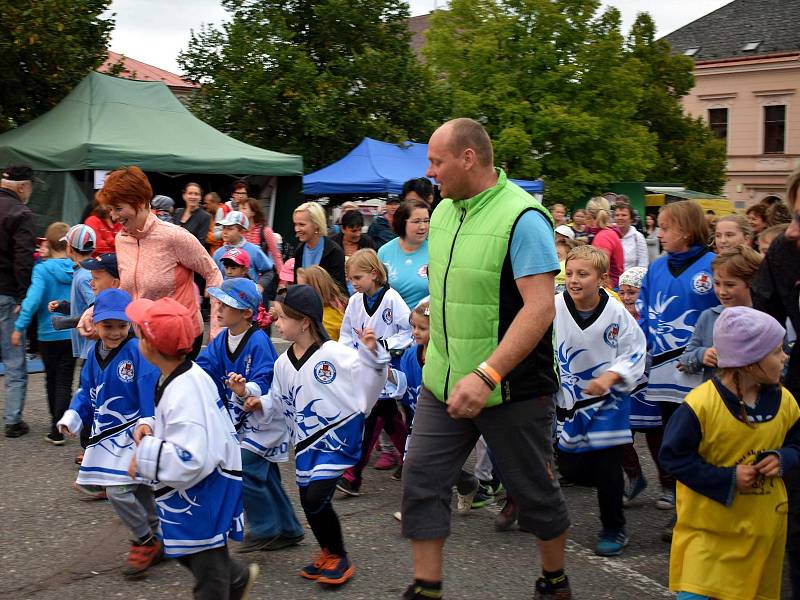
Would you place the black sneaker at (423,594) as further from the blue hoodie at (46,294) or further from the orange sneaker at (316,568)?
the blue hoodie at (46,294)

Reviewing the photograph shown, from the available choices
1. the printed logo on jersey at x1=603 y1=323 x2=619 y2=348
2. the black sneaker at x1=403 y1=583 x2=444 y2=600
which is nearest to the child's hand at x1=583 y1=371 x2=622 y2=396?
the printed logo on jersey at x1=603 y1=323 x2=619 y2=348

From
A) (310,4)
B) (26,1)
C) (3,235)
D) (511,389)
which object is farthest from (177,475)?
(310,4)

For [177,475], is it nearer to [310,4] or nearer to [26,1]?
[26,1]

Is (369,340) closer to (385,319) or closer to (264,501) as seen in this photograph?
(264,501)

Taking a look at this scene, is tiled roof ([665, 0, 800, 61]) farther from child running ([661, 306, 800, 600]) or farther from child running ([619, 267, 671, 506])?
child running ([661, 306, 800, 600])

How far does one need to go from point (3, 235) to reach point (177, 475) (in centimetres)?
495

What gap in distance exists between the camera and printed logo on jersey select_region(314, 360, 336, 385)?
15.6 ft

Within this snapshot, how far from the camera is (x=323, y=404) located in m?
4.72

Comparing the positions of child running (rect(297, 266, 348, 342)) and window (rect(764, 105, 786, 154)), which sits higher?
window (rect(764, 105, 786, 154))

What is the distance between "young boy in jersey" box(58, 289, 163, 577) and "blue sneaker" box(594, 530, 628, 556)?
2311 millimetres

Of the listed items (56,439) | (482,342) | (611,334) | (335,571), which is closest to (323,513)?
(335,571)

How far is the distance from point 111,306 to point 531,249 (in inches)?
95.0

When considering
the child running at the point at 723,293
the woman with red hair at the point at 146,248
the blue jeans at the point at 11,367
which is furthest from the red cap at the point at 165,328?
the blue jeans at the point at 11,367

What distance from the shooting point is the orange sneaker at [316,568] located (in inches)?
185
